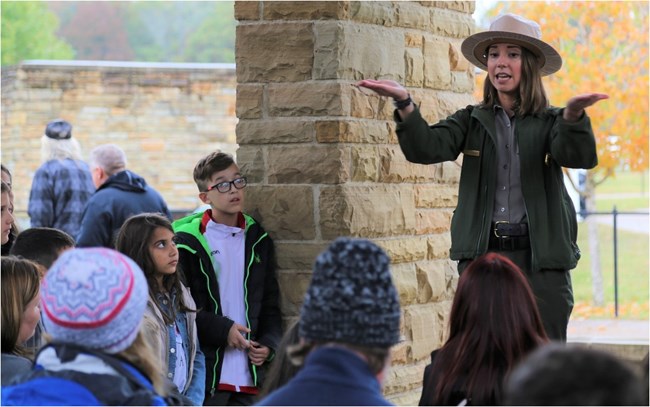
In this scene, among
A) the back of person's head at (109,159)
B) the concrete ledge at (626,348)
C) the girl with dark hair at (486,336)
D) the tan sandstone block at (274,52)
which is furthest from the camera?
the concrete ledge at (626,348)

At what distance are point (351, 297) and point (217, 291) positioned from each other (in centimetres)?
286

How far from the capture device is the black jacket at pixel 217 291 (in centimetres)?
513

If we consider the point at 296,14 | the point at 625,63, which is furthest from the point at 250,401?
the point at 625,63

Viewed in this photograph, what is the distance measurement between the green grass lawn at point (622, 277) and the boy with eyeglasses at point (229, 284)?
24.7ft

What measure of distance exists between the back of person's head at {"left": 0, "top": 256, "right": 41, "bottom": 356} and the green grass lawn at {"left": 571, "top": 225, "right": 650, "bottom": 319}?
30.1 ft

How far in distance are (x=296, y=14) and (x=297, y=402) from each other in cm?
325

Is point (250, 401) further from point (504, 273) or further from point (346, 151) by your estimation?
point (504, 273)

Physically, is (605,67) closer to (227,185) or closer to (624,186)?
(227,185)

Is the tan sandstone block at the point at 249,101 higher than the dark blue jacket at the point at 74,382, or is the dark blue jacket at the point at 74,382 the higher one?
the tan sandstone block at the point at 249,101

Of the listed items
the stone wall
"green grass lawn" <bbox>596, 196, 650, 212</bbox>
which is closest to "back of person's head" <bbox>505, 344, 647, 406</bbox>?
the stone wall

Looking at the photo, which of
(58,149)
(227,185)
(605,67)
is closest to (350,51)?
(227,185)

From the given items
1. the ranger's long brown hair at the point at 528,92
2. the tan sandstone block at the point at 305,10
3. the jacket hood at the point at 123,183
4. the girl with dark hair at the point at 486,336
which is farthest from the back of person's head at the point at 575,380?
the jacket hood at the point at 123,183

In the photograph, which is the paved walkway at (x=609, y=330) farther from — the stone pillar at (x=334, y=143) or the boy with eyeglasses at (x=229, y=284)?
the boy with eyeglasses at (x=229, y=284)

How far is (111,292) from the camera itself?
273 cm
